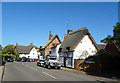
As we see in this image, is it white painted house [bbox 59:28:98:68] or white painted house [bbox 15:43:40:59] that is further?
white painted house [bbox 15:43:40:59]

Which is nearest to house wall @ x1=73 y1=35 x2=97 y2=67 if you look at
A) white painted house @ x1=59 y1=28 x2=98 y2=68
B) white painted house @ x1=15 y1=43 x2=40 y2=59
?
white painted house @ x1=59 y1=28 x2=98 y2=68

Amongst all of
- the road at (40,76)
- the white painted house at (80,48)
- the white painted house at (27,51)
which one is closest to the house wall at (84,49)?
the white painted house at (80,48)

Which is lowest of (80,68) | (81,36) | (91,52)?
(80,68)

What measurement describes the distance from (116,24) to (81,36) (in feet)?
54.5

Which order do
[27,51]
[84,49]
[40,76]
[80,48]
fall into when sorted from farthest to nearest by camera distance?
[27,51]
[84,49]
[80,48]
[40,76]

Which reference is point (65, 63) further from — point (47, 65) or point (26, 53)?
point (26, 53)

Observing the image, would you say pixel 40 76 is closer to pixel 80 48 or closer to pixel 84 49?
pixel 80 48

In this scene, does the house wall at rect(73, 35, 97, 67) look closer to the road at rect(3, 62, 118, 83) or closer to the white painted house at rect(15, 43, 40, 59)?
the road at rect(3, 62, 118, 83)

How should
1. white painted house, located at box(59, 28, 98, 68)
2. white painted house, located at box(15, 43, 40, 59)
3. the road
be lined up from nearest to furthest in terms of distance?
the road → white painted house, located at box(59, 28, 98, 68) → white painted house, located at box(15, 43, 40, 59)

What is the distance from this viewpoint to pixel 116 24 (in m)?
21.0

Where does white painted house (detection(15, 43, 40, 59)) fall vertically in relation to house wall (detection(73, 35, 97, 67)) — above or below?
above

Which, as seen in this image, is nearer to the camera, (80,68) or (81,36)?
(80,68)

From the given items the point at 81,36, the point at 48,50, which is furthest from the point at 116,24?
the point at 48,50

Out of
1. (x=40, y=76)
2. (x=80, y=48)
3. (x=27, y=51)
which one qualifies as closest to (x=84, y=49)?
(x=80, y=48)
